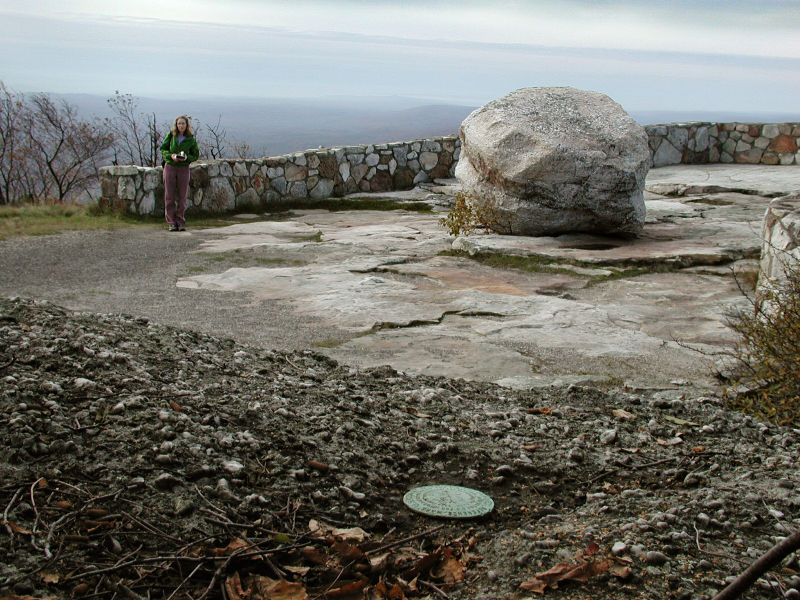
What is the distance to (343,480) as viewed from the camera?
3.21 m

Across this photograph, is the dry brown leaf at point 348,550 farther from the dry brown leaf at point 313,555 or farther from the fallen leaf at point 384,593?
the fallen leaf at point 384,593

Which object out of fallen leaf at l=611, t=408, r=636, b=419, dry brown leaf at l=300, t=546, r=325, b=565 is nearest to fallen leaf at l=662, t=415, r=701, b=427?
fallen leaf at l=611, t=408, r=636, b=419

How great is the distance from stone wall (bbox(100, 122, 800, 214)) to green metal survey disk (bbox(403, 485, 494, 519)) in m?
9.20

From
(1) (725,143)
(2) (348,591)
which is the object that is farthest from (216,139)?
(2) (348,591)

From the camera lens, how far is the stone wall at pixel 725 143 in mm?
16828

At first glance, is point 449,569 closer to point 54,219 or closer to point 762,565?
point 762,565

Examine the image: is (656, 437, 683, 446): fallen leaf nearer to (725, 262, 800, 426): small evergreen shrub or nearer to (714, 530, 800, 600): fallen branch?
(725, 262, 800, 426): small evergreen shrub

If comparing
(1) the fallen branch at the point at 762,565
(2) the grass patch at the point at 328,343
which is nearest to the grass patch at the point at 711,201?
(2) the grass patch at the point at 328,343

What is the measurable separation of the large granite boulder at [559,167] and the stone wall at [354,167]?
435cm

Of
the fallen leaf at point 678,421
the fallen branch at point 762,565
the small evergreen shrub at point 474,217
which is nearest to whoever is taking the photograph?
the fallen branch at point 762,565

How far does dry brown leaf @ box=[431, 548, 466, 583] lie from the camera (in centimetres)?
258

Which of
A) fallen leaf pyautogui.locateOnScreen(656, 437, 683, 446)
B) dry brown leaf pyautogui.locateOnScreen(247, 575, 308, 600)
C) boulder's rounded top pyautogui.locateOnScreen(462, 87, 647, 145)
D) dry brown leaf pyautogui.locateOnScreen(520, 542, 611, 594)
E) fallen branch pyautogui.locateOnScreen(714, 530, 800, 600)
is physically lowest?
fallen leaf pyautogui.locateOnScreen(656, 437, 683, 446)

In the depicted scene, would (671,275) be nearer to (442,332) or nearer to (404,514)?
(442,332)

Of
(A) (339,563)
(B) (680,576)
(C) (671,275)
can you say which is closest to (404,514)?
(A) (339,563)
